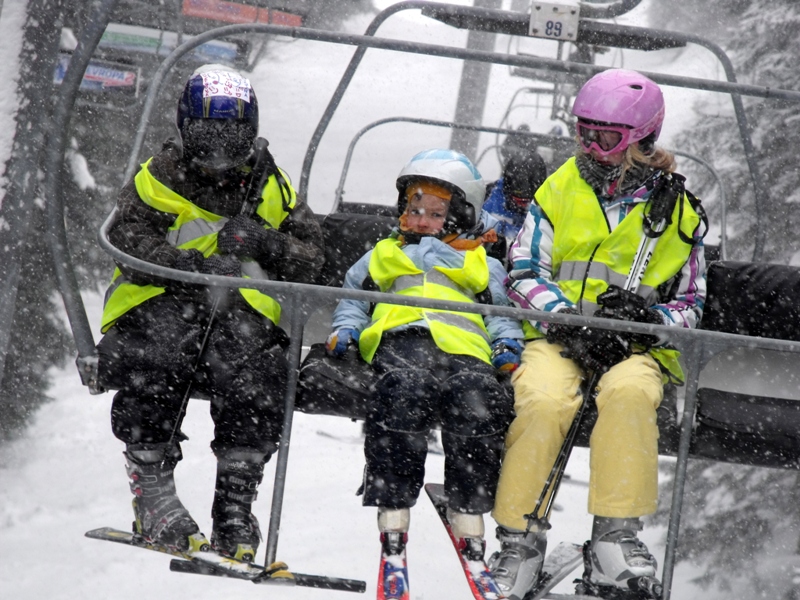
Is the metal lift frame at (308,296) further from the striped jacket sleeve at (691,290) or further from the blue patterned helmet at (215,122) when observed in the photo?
the striped jacket sleeve at (691,290)

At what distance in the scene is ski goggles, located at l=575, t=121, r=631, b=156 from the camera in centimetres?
342

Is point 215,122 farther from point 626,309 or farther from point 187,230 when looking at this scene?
point 626,309

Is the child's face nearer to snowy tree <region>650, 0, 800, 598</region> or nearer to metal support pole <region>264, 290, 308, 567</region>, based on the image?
metal support pole <region>264, 290, 308, 567</region>

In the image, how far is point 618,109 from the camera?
3.40m

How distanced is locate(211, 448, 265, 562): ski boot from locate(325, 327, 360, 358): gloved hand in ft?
1.33

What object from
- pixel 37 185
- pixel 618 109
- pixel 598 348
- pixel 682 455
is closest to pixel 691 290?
pixel 598 348

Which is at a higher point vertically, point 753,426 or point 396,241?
point 396,241

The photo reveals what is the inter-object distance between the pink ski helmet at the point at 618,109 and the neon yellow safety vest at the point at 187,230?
1.06m

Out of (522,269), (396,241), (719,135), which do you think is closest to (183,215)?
(396,241)

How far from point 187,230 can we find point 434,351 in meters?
0.94

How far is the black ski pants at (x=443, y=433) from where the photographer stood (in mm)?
2955

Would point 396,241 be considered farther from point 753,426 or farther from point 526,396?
point 753,426

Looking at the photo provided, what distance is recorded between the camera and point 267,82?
1997 cm

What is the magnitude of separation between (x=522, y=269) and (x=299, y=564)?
4.32 metres
